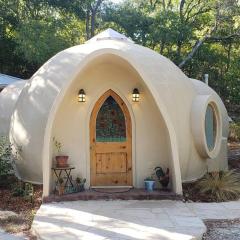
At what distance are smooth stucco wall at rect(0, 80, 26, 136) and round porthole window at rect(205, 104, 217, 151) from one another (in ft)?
16.8

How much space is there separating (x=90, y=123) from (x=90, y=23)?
59.0 ft

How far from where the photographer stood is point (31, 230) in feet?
20.7

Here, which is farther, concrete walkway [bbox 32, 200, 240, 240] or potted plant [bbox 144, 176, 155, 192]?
potted plant [bbox 144, 176, 155, 192]

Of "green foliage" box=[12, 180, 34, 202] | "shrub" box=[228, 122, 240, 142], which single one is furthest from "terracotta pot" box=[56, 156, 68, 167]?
"shrub" box=[228, 122, 240, 142]

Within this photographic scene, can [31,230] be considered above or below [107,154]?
below

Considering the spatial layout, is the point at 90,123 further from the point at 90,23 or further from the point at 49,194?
the point at 90,23

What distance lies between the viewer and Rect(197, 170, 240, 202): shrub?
8445mm

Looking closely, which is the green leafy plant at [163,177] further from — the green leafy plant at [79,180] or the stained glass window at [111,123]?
the green leafy plant at [79,180]

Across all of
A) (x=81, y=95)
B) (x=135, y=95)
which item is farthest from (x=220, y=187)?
(x=81, y=95)

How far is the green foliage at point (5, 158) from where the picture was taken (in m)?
A: 9.01

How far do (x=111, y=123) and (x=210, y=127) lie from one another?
8.38ft

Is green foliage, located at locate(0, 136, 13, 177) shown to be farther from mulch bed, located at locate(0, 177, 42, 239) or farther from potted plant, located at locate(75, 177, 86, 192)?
potted plant, located at locate(75, 177, 86, 192)

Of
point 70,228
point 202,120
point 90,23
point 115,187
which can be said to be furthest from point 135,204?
point 90,23

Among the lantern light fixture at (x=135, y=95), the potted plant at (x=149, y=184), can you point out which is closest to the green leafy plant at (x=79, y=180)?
the potted plant at (x=149, y=184)
